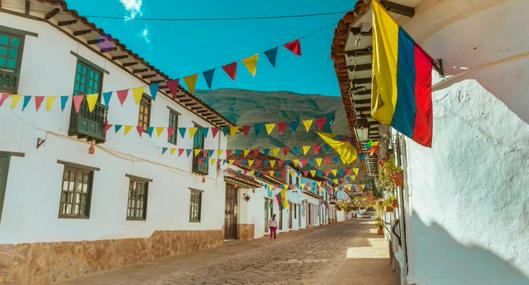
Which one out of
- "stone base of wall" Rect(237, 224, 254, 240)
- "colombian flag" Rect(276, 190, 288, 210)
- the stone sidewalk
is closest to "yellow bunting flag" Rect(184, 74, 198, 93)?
the stone sidewalk

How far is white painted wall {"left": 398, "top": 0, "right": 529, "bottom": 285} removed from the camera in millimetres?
4043

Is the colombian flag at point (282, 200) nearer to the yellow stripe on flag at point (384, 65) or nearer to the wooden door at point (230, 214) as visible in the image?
the wooden door at point (230, 214)

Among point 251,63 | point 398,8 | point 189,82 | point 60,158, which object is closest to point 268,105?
point 60,158

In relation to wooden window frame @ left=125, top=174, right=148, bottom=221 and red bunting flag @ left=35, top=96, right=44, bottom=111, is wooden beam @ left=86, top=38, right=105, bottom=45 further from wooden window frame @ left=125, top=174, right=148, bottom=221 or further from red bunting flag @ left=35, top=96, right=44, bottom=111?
wooden window frame @ left=125, top=174, right=148, bottom=221

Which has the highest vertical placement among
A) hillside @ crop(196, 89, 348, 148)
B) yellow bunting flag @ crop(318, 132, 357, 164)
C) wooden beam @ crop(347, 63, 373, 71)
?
hillside @ crop(196, 89, 348, 148)

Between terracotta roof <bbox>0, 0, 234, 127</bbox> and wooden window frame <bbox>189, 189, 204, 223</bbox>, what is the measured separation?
4.90 m

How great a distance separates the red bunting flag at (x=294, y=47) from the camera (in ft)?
21.3

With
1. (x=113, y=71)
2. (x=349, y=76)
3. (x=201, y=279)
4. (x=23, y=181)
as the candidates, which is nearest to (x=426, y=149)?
(x=349, y=76)

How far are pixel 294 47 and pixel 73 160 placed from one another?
711 cm

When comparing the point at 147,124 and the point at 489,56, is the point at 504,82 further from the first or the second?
the point at 147,124

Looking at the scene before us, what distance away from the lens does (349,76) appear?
24.4 feet

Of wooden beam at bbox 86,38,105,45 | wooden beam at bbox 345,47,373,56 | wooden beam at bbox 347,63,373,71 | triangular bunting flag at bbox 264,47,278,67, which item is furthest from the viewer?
wooden beam at bbox 86,38,105,45

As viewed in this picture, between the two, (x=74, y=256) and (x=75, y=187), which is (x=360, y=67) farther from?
(x=74, y=256)

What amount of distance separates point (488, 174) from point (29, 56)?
32.9 feet
